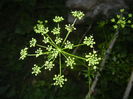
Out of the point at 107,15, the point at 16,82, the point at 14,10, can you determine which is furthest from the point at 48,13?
the point at 16,82

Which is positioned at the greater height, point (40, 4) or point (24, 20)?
point (40, 4)

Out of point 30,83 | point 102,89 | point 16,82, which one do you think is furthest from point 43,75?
point 102,89

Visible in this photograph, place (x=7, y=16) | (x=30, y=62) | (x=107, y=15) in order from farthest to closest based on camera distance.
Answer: (x=7, y=16) < (x=30, y=62) < (x=107, y=15)

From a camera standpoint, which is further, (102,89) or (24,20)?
(24,20)

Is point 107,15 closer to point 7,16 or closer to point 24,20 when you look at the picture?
point 24,20

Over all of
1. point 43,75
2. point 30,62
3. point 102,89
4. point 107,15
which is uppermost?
point 107,15

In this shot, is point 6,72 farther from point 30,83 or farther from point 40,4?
point 40,4

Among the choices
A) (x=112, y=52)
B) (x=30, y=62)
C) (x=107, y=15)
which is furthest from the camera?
(x=30, y=62)
